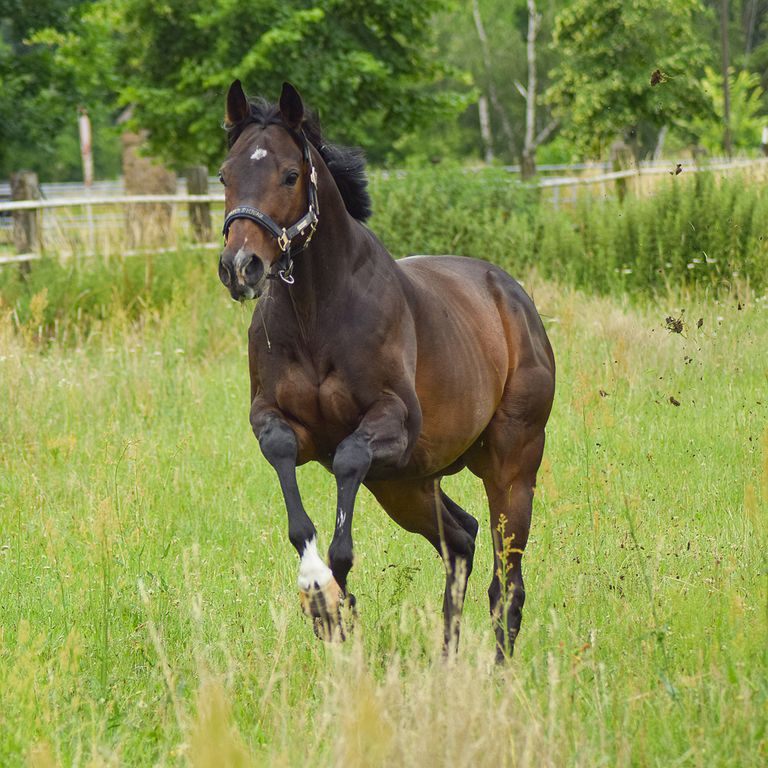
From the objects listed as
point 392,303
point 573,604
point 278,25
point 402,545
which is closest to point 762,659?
point 573,604

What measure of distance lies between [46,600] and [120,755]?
1.95 m

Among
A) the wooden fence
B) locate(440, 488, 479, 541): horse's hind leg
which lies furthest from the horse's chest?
the wooden fence

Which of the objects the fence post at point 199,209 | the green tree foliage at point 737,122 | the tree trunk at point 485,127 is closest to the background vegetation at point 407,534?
the fence post at point 199,209

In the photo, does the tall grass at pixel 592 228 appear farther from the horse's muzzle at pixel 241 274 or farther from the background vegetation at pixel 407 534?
the horse's muzzle at pixel 241 274

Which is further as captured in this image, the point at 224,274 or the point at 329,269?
the point at 329,269

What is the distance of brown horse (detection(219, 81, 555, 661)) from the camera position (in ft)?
14.2

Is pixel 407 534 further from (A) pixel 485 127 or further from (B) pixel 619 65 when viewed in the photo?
A: (A) pixel 485 127

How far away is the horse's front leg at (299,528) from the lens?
4184 mm

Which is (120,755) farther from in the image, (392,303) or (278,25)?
(278,25)

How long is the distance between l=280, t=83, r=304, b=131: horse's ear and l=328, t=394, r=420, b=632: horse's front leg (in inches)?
42.3

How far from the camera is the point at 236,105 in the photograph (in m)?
4.60

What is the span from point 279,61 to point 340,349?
18.8 meters

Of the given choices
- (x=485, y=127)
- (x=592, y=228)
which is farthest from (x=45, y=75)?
(x=485, y=127)

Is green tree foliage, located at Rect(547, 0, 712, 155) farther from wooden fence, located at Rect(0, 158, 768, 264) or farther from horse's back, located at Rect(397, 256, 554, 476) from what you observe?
horse's back, located at Rect(397, 256, 554, 476)
